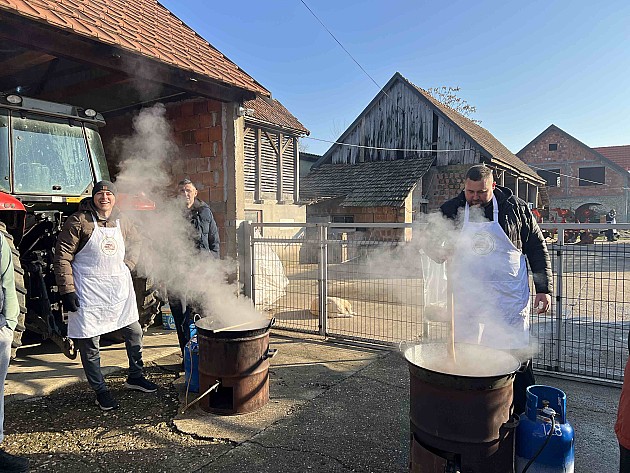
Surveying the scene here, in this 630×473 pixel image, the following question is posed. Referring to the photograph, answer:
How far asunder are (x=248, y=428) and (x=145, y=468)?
31.5 inches

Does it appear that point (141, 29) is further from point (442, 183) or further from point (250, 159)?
point (442, 183)

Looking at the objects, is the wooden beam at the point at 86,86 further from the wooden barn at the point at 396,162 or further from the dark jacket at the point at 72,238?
the wooden barn at the point at 396,162

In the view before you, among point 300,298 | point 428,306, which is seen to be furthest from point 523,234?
point 300,298

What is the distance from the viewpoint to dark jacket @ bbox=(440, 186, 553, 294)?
3021 mm

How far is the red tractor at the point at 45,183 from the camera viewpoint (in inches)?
162

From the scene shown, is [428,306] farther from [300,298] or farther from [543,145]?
[543,145]

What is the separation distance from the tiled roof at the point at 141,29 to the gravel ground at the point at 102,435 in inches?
134

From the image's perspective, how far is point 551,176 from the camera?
36.8 metres

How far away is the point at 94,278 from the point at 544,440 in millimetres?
3482

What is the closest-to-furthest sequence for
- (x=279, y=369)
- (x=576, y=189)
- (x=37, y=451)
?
(x=37, y=451) < (x=279, y=369) < (x=576, y=189)

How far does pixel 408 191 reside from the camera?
54.6ft

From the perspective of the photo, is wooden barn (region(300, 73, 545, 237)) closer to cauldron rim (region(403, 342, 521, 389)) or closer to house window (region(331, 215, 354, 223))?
house window (region(331, 215, 354, 223))

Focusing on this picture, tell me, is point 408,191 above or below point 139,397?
above

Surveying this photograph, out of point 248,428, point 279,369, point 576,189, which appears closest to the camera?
point 248,428
